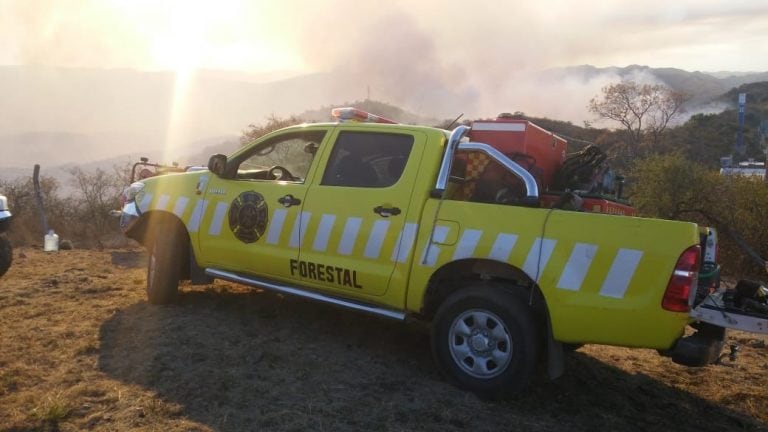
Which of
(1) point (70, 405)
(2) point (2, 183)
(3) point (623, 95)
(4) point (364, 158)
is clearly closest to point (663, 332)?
(4) point (364, 158)

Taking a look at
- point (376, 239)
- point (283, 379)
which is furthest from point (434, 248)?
point (283, 379)

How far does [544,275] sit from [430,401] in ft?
3.34

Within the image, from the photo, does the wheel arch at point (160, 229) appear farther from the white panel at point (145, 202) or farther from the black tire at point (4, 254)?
the black tire at point (4, 254)

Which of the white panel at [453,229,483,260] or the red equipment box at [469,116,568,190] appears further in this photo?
the red equipment box at [469,116,568,190]

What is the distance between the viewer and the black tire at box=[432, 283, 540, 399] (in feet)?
11.9

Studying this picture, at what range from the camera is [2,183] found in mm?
16172

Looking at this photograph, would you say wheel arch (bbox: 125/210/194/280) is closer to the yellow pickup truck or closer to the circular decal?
the yellow pickup truck

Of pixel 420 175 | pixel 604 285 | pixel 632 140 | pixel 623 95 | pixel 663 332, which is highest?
pixel 623 95

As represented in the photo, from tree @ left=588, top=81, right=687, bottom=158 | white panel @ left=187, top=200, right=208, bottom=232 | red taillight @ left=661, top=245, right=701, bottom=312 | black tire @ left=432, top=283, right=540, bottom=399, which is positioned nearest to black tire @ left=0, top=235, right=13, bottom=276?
white panel @ left=187, top=200, right=208, bottom=232

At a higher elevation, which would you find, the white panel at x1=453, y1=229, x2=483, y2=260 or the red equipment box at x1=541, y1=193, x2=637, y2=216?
the red equipment box at x1=541, y1=193, x2=637, y2=216

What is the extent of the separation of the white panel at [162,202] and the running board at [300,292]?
2.51 feet

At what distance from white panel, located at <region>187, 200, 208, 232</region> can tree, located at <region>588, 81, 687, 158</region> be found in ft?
81.1

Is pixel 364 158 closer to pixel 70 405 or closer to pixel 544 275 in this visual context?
pixel 544 275

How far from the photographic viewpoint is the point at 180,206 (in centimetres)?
538
